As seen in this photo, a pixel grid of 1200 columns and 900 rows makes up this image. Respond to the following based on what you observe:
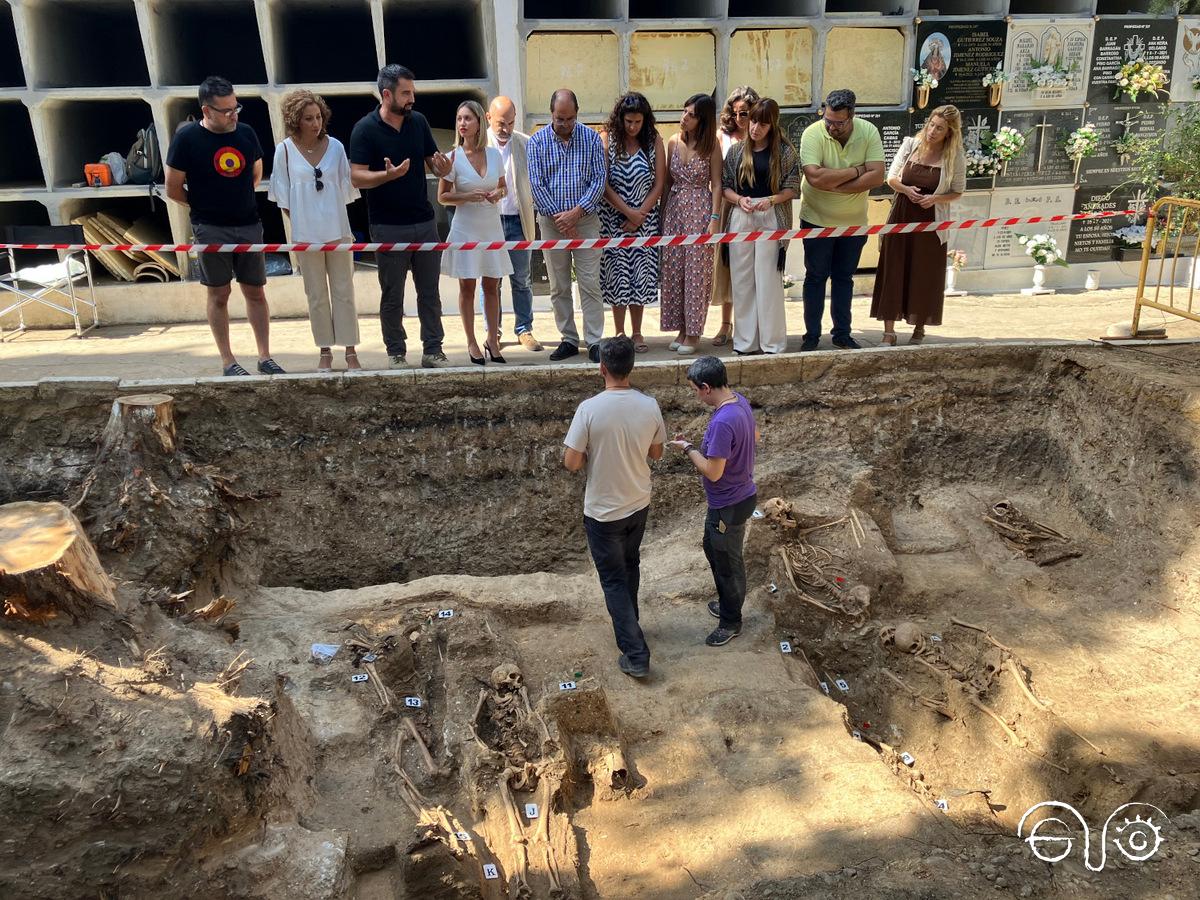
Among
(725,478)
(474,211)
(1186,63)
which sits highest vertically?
(1186,63)

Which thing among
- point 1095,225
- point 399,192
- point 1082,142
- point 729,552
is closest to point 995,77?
point 1082,142

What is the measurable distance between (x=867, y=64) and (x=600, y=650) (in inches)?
296

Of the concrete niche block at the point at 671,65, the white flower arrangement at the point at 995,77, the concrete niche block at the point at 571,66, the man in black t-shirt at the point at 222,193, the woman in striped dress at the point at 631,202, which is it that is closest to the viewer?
the man in black t-shirt at the point at 222,193

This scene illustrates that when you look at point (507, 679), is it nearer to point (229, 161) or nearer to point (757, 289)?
point (757, 289)

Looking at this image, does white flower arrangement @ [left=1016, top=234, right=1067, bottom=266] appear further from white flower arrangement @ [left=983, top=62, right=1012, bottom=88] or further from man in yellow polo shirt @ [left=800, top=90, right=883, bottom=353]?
man in yellow polo shirt @ [left=800, top=90, right=883, bottom=353]

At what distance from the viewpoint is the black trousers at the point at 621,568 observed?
490cm

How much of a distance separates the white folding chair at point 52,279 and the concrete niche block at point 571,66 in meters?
4.61

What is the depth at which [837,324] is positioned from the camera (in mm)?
7426

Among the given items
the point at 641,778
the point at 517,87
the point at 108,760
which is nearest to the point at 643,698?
the point at 641,778

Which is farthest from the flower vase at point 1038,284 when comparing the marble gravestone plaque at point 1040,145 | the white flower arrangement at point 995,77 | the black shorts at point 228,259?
the black shorts at point 228,259

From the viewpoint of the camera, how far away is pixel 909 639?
5.45 meters

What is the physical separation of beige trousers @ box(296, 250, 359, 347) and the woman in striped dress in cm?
196

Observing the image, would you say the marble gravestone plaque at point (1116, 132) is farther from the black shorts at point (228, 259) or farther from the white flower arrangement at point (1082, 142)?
the black shorts at point (228, 259)

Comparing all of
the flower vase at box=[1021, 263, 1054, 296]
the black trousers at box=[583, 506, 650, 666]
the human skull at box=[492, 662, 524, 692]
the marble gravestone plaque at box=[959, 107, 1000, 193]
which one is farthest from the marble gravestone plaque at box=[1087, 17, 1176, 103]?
the human skull at box=[492, 662, 524, 692]
